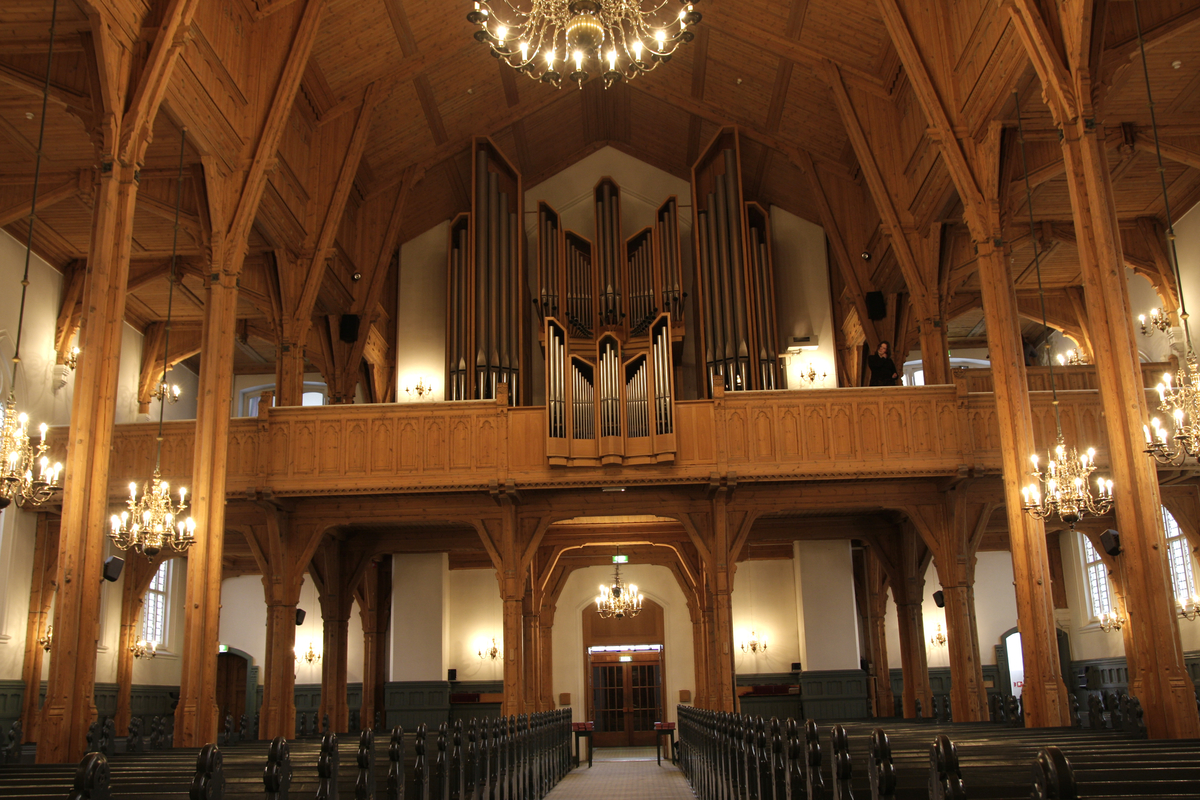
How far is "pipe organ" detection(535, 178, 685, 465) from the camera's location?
1527cm

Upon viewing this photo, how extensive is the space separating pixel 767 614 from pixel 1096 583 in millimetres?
7437

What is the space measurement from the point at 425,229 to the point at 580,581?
942cm

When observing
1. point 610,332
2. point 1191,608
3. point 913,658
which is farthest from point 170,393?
point 1191,608

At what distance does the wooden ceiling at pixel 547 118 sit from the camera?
12.9m

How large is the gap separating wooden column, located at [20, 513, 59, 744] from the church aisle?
338 inches

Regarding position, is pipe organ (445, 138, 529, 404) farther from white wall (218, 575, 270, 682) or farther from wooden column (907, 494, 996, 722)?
white wall (218, 575, 270, 682)

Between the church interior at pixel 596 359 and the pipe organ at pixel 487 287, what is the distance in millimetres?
93

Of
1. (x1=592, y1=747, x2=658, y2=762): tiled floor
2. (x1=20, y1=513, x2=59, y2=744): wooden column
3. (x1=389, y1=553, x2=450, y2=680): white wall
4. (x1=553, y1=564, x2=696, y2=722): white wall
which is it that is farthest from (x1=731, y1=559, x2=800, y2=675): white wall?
(x1=20, y1=513, x2=59, y2=744): wooden column

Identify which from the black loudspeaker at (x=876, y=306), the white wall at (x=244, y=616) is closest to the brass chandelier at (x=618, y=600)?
the black loudspeaker at (x=876, y=306)

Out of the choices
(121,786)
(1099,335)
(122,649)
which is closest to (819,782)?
(121,786)

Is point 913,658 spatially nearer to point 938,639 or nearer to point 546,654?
point 938,639

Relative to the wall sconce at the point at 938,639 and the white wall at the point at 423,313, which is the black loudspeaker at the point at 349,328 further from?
the wall sconce at the point at 938,639

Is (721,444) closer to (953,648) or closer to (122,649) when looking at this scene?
(953,648)

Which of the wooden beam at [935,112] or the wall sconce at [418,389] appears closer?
the wooden beam at [935,112]
